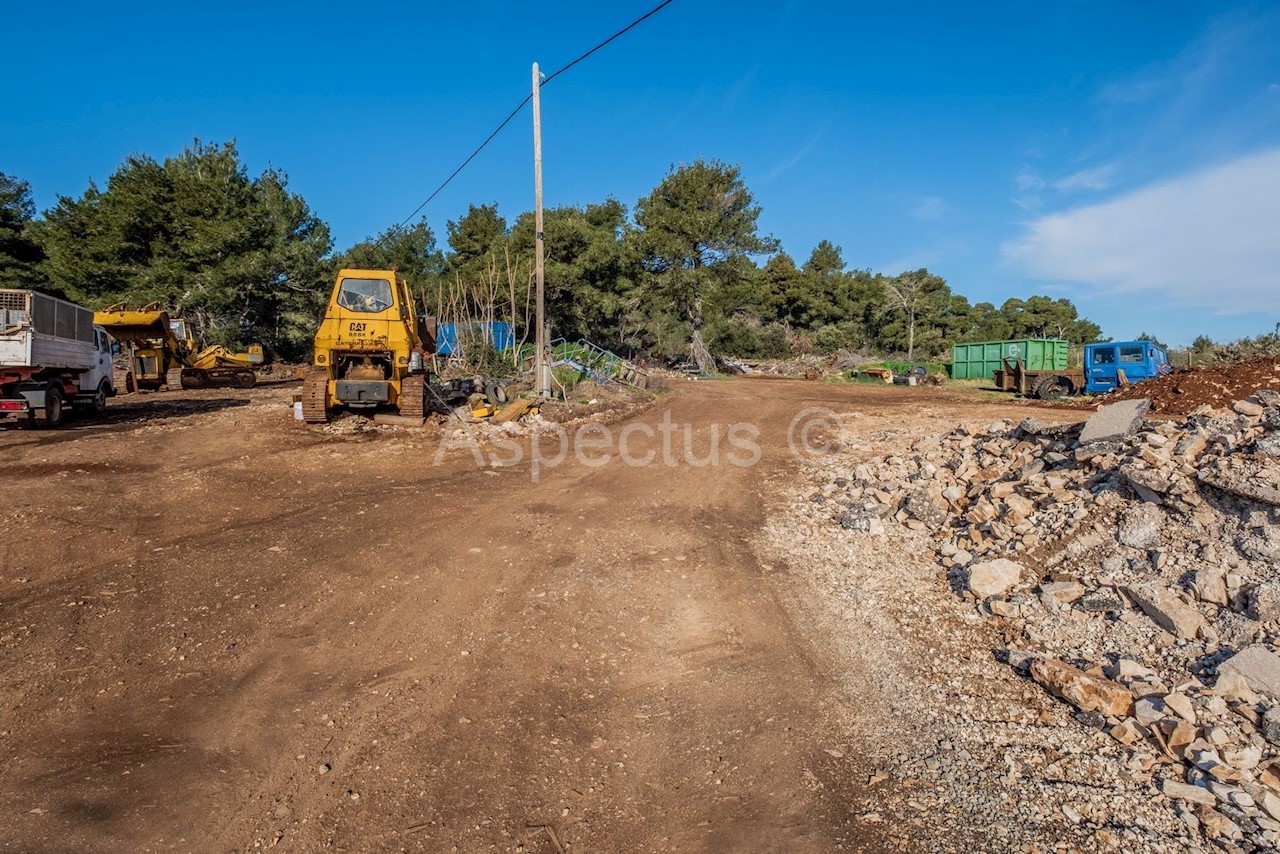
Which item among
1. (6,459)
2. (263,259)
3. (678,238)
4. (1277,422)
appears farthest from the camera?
(678,238)

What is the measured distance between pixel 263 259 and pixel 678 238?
19937 mm

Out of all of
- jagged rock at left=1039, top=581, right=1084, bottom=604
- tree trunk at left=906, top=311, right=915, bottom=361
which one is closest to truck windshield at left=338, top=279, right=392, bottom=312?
jagged rock at left=1039, top=581, right=1084, bottom=604

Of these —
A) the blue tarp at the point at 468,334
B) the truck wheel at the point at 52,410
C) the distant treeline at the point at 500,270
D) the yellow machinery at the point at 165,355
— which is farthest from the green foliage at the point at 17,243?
the truck wheel at the point at 52,410

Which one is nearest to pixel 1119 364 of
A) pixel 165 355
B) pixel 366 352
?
pixel 366 352

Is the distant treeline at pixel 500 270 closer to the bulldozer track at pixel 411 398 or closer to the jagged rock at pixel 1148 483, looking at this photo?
the bulldozer track at pixel 411 398

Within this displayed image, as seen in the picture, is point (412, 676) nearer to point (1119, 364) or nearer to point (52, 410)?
point (52, 410)

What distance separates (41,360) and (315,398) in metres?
4.65

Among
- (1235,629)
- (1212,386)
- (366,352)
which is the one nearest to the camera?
(1235,629)

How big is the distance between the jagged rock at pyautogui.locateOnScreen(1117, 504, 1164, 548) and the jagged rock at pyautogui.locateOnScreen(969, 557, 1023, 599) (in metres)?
0.89

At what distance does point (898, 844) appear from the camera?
2918 mm

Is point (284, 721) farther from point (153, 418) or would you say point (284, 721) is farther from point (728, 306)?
point (728, 306)

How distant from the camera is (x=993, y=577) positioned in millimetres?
5613

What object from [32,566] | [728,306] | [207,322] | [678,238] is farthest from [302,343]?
[32,566]

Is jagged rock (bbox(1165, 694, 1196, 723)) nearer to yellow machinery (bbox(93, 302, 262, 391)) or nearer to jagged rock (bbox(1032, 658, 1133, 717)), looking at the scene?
jagged rock (bbox(1032, 658, 1133, 717))
